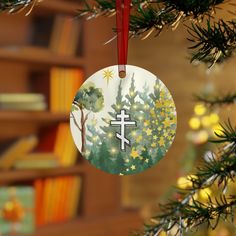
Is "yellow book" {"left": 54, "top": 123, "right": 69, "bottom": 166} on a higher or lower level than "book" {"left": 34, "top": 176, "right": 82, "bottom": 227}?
higher

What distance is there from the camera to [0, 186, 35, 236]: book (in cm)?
292

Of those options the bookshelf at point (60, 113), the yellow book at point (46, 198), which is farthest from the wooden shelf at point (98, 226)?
the yellow book at point (46, 198)

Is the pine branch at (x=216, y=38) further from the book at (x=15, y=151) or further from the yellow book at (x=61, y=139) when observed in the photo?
the yellow book at (x=61, y=139)

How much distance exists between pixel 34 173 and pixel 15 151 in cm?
21

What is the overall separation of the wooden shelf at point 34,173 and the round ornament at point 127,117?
7.90ft

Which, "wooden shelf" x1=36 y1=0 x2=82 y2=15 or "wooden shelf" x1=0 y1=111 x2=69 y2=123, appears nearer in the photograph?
"wooden shelf" x1=0 y1=111 x2=69 y2=123

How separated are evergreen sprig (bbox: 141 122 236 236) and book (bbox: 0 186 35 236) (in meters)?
2.39

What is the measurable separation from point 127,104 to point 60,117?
2692 millimetres

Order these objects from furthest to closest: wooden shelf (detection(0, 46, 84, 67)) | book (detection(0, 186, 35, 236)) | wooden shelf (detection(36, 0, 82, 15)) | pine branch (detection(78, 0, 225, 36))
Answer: wooden shelf (detection(36, 0, 82, 15)), wooden shelf (detection(0, 46, 84, 67)), book (detection(0, 186, 35, 236)), pine branch (detection(78, 0, 225, 36))

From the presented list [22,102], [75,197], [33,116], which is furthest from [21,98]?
[75,197]

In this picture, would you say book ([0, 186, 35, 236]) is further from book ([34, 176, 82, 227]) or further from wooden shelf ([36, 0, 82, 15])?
wooden shelf ([36, 0, 82, 15])

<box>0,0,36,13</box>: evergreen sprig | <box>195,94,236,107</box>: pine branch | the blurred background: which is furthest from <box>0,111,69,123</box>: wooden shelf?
<box>0,0,36,13</box>: evergreen sprig

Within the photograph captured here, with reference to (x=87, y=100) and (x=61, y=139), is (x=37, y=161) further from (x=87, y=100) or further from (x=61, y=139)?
(x=87, y=100)

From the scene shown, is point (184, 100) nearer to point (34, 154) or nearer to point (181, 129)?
point (181, 129)
